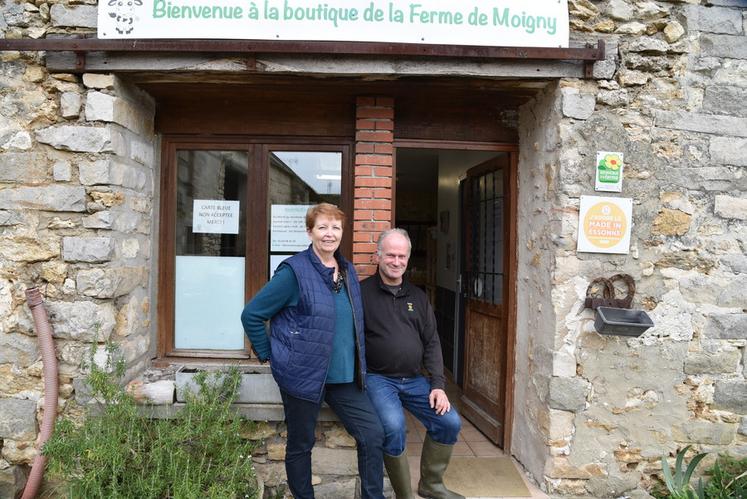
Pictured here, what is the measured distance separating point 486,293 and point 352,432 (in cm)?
197

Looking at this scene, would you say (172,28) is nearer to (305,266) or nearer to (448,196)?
(305,266)

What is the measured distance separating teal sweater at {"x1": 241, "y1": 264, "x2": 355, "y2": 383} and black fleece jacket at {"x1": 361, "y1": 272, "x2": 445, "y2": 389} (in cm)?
24

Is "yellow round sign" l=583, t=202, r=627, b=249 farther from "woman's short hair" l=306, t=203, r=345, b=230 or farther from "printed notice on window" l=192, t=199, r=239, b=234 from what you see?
"printed notice on window" l=192, t=199, r=239, b=234

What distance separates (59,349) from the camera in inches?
118

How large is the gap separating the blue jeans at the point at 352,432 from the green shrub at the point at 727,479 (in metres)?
2.11

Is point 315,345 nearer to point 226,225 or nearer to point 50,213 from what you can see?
point 226,225

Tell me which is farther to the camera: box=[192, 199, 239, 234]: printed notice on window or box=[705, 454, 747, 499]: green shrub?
box=[192, 199, 239, 234]: printed notice on window

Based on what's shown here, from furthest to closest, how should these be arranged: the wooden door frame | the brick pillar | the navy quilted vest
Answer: the wooden door frame, the brick pillar, the navy quilted vest

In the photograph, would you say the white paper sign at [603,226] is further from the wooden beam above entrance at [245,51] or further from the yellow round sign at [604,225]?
the wooden beam above entrance at [245,51]

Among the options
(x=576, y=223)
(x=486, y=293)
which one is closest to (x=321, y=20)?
(x=576, y=223)

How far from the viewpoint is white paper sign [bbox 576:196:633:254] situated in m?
3.06

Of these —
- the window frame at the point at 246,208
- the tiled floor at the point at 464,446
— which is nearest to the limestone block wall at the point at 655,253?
the tiled floor at the point at 464,446

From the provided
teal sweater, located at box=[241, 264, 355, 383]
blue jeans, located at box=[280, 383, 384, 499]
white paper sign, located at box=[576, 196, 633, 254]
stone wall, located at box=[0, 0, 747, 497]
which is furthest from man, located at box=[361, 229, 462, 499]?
white paper sign, located at box=[576, 196, 633, 254]

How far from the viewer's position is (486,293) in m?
4.21
